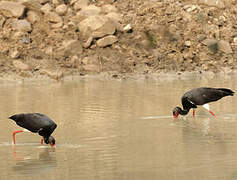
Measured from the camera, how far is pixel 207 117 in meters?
12.7

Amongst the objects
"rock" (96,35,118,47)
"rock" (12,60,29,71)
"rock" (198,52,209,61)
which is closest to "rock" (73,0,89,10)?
"rock" (96,35,118,47)

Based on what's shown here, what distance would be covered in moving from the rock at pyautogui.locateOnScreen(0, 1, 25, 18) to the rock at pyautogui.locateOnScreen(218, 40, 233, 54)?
9.96m

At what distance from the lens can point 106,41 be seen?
23562 mm

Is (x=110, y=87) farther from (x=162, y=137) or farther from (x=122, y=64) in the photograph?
(x=162, y=137)

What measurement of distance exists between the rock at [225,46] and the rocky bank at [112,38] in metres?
0.05

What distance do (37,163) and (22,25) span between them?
53.2ft

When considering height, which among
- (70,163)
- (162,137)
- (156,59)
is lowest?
(156,59)

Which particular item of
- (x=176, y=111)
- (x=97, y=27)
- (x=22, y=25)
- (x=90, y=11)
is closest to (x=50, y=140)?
(x=176, y=111)

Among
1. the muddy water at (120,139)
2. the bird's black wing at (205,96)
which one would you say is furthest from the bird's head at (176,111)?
the bird's black wing at (205,96)

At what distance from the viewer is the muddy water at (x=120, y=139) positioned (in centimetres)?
774

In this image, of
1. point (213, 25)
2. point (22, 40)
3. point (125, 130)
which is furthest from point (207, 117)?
point (213, 25)

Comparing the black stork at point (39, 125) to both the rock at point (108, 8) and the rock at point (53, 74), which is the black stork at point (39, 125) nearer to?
the rock at point (53, 74)

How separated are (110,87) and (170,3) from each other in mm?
9775

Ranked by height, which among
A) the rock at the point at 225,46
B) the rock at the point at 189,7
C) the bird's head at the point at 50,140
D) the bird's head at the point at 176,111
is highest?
the bird's head at the point at 50,140
